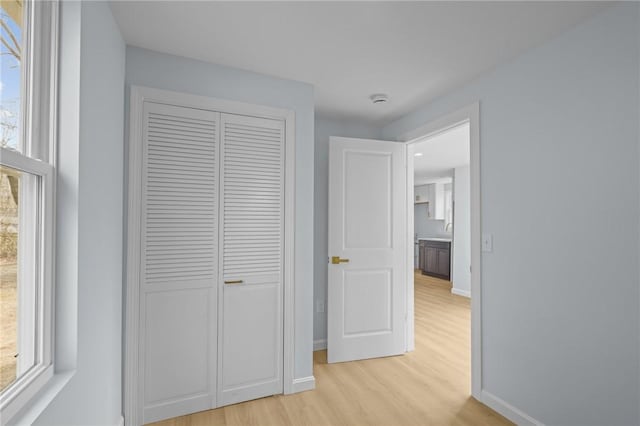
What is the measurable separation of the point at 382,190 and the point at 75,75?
2603 mm

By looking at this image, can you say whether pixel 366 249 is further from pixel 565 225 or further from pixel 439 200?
pixel 439 200

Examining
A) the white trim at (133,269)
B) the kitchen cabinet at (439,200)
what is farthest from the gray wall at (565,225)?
the kitchen cabinet at (439,200)

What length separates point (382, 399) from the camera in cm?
249

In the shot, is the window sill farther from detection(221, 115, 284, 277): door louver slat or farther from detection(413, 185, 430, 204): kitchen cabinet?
detection(413, 185, 430, 204): kitchen cabinet

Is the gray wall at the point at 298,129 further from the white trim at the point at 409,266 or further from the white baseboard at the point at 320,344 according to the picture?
the white trim at the point at 409,266

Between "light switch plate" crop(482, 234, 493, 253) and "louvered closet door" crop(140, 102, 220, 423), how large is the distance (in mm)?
1911

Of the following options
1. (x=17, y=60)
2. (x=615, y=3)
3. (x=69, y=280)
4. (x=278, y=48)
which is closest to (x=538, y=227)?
(x=615, y=3)

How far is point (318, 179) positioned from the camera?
11.5 ft

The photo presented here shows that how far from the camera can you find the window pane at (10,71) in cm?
96

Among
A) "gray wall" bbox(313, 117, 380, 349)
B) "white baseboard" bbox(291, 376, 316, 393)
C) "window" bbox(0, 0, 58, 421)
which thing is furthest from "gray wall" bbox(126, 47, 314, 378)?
"window" bbox(0, 0, 58, 421)

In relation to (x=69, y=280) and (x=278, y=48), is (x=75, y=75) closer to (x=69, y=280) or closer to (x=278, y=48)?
(x=69, y=280)

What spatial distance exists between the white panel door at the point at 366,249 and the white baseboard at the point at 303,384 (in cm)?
53

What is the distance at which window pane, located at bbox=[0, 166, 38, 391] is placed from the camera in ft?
3.23

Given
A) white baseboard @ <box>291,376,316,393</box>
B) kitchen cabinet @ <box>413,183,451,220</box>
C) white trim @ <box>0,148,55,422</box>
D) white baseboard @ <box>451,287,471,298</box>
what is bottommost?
white baseboard @ <box>451,287,471,298</box>
